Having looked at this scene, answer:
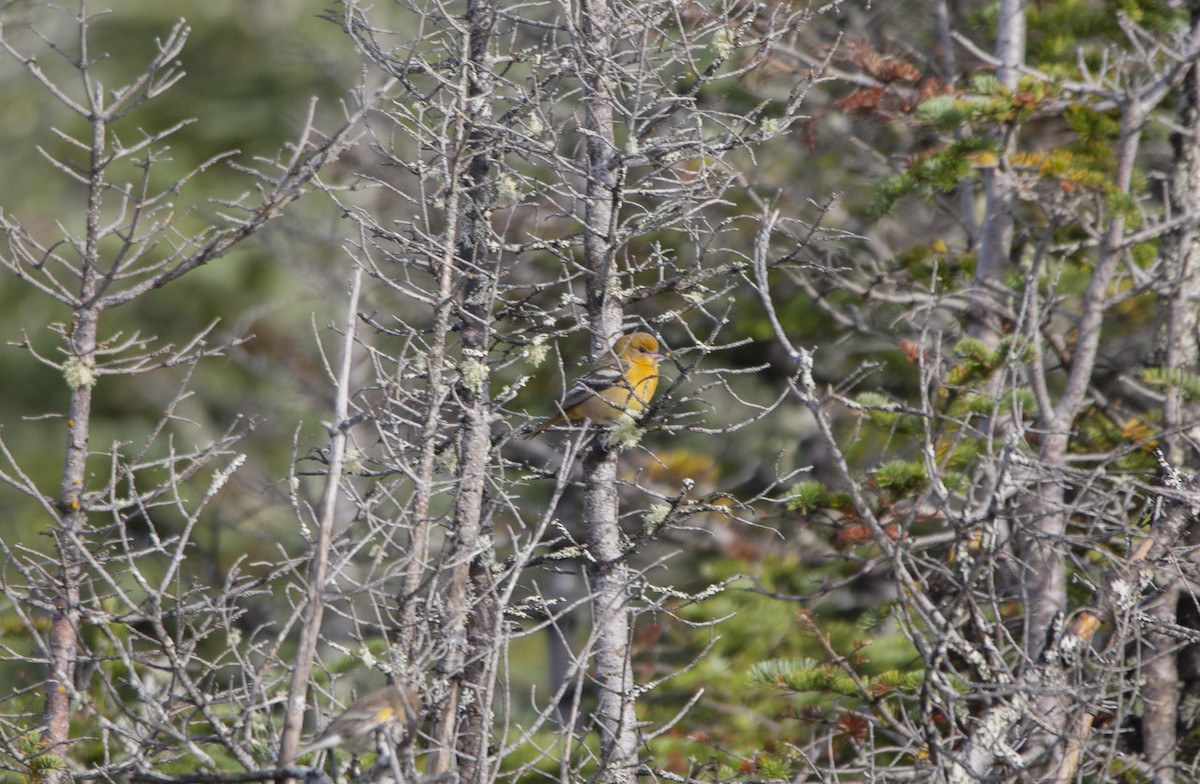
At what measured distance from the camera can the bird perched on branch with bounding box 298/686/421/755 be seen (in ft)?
15.9

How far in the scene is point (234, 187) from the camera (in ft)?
59.3

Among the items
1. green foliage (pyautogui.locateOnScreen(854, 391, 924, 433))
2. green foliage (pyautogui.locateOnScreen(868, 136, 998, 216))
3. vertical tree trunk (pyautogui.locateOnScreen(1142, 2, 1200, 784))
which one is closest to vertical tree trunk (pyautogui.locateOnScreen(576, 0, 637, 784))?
green foliage (pyautogui.locateOnScreen(854, 391, 924, 433))

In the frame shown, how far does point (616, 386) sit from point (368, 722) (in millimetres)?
2372

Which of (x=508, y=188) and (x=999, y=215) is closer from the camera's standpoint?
(x=508, y=188)

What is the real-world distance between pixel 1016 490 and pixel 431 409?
2.99 meters

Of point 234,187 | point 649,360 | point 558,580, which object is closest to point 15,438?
point 234,187

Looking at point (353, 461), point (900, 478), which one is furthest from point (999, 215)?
point (353, 461)

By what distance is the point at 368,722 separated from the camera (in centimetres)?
484

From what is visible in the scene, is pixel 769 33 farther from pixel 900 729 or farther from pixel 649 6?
pixel 900 729

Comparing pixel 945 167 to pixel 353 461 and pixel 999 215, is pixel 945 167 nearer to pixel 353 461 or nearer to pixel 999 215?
pixel 999 215

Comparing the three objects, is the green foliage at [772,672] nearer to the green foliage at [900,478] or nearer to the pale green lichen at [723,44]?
the green foliage at [900,478]

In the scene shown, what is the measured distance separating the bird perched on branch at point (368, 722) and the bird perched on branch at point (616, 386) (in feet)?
5.48

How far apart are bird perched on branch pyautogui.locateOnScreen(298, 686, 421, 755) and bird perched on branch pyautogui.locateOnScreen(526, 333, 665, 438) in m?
1.67

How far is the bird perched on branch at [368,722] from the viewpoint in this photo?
4832 mm
